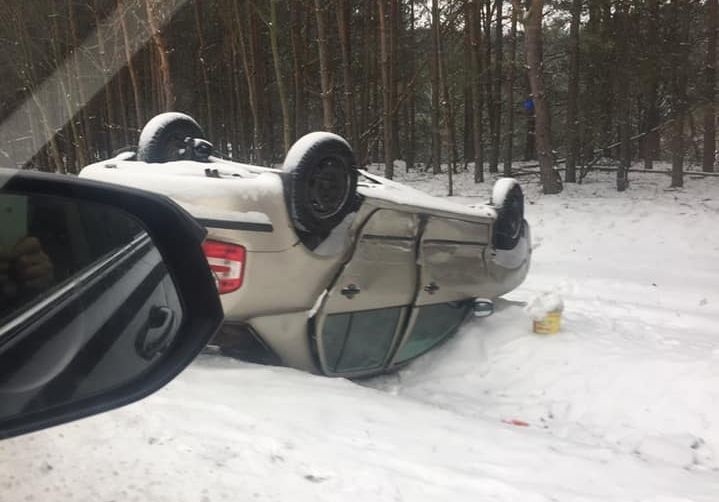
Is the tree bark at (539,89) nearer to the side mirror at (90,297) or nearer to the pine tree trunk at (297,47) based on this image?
the pine tree trunk at (297,47)

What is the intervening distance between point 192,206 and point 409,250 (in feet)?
5.08

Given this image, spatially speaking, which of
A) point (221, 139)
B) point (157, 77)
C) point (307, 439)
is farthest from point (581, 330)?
point (221, 139)

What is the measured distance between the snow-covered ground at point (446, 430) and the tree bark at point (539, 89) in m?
8.49

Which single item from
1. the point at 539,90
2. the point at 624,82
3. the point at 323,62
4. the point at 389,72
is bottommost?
the point at 539,90

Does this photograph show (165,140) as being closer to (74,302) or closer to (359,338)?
Answer: (359,338)

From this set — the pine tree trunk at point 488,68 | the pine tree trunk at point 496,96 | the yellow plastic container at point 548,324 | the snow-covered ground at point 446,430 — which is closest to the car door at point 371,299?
the snow-covered ground at point 446,430

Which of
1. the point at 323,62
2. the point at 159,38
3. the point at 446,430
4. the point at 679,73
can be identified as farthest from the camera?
the point at 159,38

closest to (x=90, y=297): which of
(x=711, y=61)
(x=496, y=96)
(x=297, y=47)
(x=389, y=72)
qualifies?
(x=711, y=61)

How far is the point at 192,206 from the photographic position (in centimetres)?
321

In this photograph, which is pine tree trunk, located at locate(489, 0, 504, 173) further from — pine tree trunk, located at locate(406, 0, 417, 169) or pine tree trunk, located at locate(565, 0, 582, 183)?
pine tree trunk, located at locate(565, 0, 582, 183)

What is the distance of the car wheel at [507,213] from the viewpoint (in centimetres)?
525

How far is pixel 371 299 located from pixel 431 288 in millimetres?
657

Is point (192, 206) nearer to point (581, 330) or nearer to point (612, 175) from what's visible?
point (581, 330)

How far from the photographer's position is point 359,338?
13.1ft
